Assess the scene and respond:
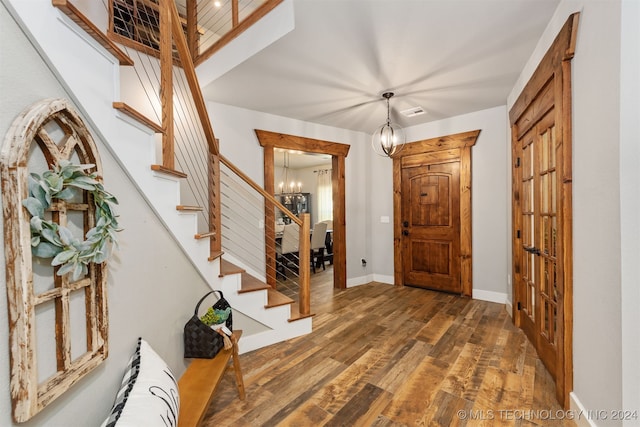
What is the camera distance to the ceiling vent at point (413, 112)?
3.49m

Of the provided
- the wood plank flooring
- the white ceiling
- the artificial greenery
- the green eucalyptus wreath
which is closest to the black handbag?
the artificial greenery

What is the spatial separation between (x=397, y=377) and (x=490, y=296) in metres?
2.32

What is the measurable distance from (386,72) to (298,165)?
6096 mm

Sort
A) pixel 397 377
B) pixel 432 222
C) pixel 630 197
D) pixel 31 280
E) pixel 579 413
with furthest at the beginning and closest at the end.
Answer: pixel 432 222, pixel 397 377, pixel 579 413, pixel 630 197, pixel 31 280

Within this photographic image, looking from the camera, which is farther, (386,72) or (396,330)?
(396,330)

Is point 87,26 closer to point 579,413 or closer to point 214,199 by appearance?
point 214,199

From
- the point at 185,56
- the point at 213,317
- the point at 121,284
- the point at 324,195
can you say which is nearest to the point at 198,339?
the point at 213,317

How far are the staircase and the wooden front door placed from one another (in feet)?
9.93

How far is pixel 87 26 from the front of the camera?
0.99 metres

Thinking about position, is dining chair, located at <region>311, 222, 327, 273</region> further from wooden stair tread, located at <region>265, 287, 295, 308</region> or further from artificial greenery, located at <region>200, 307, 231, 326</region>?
artificial greenery, located at <region>200, 307, 231, 326</region>

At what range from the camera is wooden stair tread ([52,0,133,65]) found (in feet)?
2.92

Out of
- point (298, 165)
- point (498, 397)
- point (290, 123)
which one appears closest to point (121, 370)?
point (498, 397)

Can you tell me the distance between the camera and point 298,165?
335 inches

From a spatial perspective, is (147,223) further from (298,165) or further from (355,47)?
(298,165)
